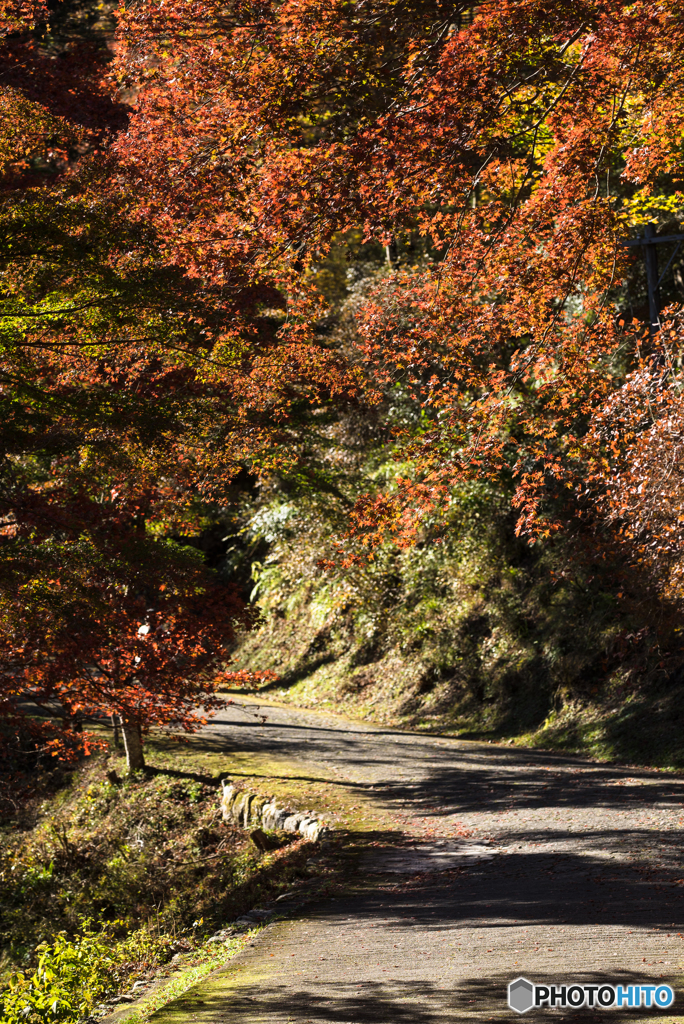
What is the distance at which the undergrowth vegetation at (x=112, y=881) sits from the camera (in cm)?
667

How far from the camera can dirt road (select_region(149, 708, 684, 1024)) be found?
4.78 m

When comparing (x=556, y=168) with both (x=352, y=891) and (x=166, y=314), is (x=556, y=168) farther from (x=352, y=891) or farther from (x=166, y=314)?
(x=352, y=891)

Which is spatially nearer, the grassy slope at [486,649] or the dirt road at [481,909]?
the dirt road at [481,909]

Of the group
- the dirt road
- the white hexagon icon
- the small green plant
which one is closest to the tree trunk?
the dirt road

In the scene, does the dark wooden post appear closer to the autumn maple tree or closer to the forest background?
the forest background

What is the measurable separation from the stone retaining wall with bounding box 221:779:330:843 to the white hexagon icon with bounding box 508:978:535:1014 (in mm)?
4972

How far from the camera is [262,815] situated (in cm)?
1088

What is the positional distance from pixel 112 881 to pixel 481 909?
5.94m

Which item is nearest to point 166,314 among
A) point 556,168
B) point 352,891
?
point 556,168

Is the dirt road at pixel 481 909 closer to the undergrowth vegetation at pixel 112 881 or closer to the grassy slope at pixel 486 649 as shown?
the undergrowth vegetation at pixel 112 881

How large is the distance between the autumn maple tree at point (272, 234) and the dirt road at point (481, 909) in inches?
102

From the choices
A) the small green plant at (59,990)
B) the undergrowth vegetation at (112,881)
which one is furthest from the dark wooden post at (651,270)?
the small green plant at (59,990)

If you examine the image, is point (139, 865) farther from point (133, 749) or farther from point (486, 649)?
point (486, 649)

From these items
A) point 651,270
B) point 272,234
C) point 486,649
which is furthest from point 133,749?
point 651,270
